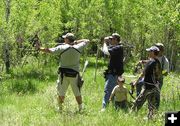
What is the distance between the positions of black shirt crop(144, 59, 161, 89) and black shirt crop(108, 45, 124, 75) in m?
1.24

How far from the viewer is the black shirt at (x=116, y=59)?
1095cm

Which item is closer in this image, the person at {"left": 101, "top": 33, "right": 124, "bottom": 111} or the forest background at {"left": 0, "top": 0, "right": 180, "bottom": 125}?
the person at {"left": 101, "top": 33, "right": 124, "bottom": 111}

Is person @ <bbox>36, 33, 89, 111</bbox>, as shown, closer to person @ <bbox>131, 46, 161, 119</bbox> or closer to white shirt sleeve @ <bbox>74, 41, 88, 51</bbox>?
white shirt sleeve @ <bbox>74, 41, 88, 51</bbox>

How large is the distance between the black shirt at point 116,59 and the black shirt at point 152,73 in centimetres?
124

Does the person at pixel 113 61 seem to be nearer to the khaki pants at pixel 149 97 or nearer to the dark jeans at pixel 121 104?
the dark jeans at pixel 121 104

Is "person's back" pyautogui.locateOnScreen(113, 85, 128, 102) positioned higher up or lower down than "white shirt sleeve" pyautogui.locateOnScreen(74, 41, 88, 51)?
lower down

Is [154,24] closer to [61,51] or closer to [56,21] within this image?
[56,21]

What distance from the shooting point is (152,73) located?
990 cm

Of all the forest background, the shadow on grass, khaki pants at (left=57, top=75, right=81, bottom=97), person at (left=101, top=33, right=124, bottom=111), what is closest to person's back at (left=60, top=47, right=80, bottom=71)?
khaki pants at (left=57, top=75, right=81, bottom=97)

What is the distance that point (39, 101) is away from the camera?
488 inches

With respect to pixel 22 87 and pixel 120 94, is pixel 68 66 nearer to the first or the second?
pixel 120 94

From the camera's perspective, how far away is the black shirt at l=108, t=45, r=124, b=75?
10953 mm

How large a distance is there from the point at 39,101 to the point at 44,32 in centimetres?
1559

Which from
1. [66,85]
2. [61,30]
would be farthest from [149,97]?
[61,30]
